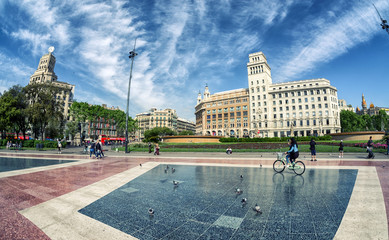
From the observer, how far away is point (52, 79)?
79.2m

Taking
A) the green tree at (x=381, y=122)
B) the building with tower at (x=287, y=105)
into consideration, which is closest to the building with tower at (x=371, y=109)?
the green tree at (x=381, y=122)

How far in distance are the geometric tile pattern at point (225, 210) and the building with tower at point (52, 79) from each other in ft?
263

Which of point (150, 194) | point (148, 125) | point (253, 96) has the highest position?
point (253, 96)

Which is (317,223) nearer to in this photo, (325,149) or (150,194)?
(150,194)

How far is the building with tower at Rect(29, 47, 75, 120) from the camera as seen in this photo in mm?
72875

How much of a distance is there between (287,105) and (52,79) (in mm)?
104072

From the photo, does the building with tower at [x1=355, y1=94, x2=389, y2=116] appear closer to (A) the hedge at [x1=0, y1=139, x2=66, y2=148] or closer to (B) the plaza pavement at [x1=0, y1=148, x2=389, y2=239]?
(B) the plaza pavement at [x1=0, y1=148, x2=389, y2=239]

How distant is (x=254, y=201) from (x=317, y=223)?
1.63 meters

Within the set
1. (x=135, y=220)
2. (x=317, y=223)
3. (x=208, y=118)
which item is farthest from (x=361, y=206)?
(x=208, y=118)

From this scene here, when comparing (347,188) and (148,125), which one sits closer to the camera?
(347,188)

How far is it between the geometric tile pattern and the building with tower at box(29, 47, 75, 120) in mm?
80059

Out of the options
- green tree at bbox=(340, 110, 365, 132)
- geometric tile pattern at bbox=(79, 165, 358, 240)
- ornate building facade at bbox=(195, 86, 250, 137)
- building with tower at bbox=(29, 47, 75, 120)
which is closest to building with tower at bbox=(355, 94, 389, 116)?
green tree at bbox=(340, 110, 365, 132)

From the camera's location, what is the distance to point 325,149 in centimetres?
2122

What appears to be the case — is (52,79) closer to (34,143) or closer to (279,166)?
(34,143)
